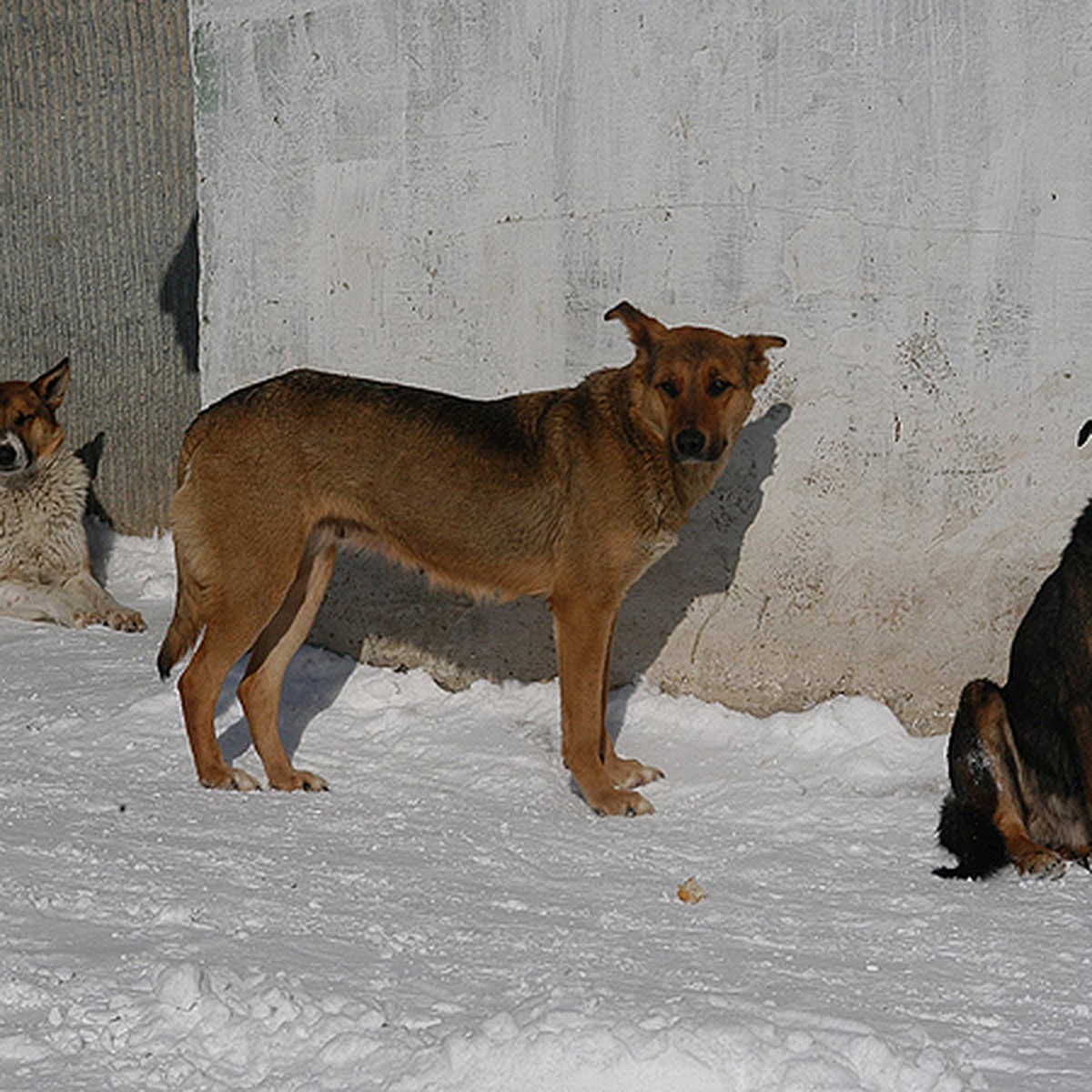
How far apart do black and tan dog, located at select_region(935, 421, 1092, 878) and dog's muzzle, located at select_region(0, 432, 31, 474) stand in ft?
18.7

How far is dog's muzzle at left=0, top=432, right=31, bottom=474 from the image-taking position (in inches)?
327

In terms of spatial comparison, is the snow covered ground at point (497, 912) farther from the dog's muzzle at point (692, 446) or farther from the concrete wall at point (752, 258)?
the dog's muzzle at point (692, 446)

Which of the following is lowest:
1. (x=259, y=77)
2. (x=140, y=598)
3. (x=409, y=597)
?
(x=140, y=598)

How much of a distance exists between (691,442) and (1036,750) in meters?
1.46

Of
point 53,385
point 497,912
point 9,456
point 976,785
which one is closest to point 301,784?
point 497,912

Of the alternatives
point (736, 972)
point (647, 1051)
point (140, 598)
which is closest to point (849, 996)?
point (736, 972)

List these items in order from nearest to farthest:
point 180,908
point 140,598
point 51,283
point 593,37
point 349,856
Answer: point 180,908 < point 349,856 < point 593,37 < point 140,598 < point 51,283

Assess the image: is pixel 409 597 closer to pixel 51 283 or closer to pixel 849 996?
pixel 849 996

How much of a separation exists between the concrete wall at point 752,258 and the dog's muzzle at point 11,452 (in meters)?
2.52

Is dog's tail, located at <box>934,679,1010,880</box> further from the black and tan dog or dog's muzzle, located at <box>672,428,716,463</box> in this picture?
dog's muzzle, located at <box>672,428,716,463</box>

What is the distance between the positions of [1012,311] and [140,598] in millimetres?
5234

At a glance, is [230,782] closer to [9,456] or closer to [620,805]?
[620,805]

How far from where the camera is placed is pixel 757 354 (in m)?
5.23

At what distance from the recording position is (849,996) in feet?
11.5
